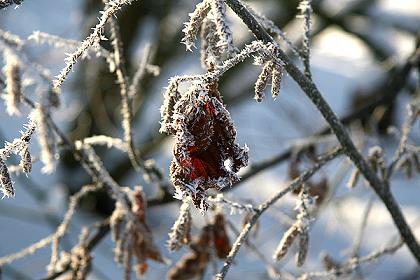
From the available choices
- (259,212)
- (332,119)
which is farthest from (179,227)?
(332,119)

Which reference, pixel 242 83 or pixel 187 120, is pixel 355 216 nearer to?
pixel 242 83

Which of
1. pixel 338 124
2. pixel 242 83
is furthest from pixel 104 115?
pixel 338 124

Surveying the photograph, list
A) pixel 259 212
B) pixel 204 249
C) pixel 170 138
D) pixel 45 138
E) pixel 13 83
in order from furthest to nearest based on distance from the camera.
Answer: pixel 170 138, pixel 204 249, pixel 259 212, pixel 13 83, pixel 45 138

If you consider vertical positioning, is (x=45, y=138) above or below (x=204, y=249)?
below

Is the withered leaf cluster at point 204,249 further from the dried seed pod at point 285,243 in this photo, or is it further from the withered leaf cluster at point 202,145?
the withered leaf cluster at point 202,145

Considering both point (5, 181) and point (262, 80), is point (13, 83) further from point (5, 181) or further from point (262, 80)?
point (262, 80)

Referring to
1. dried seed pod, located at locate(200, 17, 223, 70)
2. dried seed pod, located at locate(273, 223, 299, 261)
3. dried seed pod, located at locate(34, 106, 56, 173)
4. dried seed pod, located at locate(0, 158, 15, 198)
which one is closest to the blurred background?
dried seed pod, located at locate(273, 223, 299, 261)

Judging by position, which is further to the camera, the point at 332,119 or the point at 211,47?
the point at 332,119

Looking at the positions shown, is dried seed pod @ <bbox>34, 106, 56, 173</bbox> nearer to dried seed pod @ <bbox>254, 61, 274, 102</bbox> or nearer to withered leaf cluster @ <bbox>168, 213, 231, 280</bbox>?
dried seed pod @ <bbox>254, 61, 274, 102</bbox>
